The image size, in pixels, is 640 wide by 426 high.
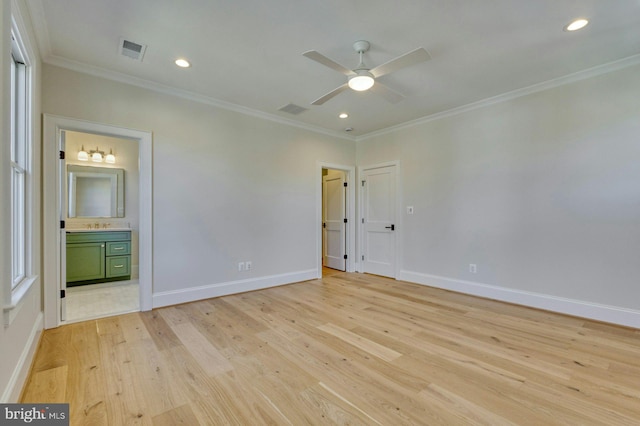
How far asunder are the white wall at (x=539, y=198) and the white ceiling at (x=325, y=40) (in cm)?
46

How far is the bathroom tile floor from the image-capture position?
3309 millimetres

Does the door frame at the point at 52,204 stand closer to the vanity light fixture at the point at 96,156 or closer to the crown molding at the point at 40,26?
the crown molding at the point at 40,26

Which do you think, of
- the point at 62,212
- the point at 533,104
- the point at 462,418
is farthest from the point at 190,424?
the point at 533,104

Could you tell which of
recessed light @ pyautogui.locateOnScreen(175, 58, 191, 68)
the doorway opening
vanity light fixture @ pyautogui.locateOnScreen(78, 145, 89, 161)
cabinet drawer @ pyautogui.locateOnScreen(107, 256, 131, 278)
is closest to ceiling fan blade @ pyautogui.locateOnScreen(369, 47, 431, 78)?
recessed light @ pyautogui.locateOnScreen(175, 58, 191, 68)

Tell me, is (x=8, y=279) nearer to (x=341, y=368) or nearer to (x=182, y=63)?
(x=341, y=368)

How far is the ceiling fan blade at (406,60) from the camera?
216 centimetres

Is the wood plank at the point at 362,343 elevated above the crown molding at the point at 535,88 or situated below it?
below

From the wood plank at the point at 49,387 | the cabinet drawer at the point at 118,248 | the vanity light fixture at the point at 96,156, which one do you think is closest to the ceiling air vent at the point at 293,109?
the vanity light fixture at the point at 96,156

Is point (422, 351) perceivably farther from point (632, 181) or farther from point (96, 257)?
point (96, 257)

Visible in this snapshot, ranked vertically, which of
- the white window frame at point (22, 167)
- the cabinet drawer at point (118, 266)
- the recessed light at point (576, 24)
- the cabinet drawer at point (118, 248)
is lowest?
the cabinet drawer at point (118, 266)

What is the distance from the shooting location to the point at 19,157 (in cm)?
220

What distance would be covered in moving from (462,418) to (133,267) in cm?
555

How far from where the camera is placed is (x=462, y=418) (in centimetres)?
163

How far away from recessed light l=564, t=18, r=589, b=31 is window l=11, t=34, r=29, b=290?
429 cm
